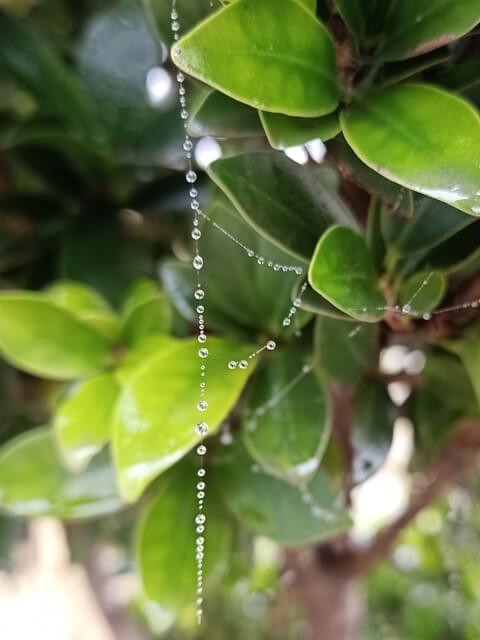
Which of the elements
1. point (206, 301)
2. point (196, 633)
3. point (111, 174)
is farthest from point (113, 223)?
point (196, 633)

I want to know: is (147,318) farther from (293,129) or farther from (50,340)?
(293,129)

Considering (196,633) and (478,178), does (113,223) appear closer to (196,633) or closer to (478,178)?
(478,178)

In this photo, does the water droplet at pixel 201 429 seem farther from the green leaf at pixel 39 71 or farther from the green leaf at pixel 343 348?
the green leaf at pixel 39 71

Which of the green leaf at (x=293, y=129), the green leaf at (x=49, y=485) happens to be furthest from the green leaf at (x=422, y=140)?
the green leaf at (x=49, y=485)

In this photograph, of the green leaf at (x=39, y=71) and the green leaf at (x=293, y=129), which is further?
the green leaf at (x=39, y=71)

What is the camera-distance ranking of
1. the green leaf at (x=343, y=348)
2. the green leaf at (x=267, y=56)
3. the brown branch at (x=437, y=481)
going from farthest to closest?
the brown branch at (x=437, y=481) < the green leaf at (x=343, y=348) < the green leaf at (x=267, y=56)

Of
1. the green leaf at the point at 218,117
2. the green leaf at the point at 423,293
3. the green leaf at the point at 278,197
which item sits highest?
the green leaf at the point at 218,117

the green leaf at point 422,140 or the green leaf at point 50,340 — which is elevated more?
the green leaf at point 422,140
